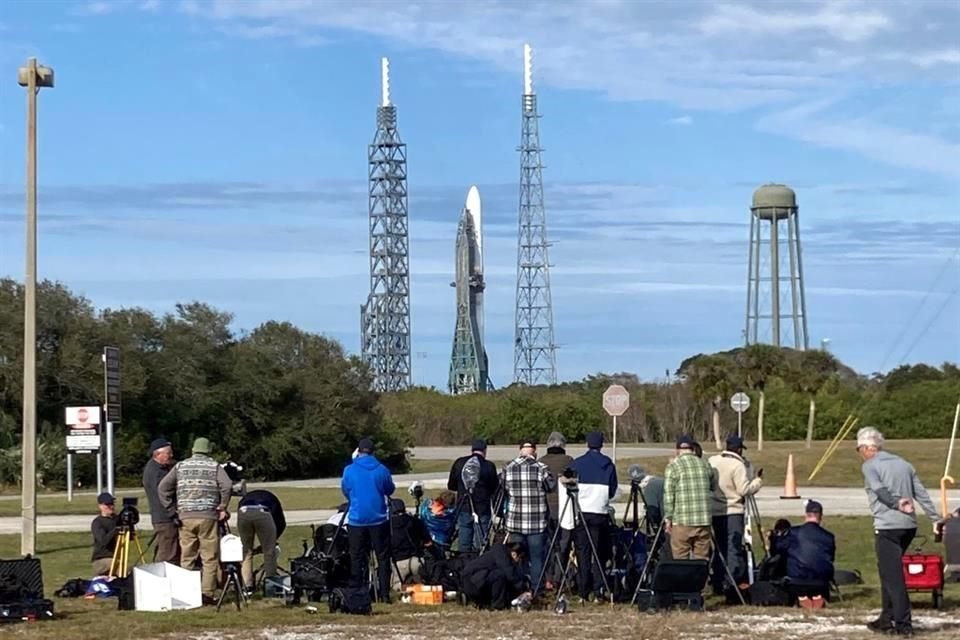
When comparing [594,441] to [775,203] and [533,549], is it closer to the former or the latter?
[533,549]

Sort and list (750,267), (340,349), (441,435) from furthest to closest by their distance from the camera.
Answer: (750,267), (441,435), (340,349)

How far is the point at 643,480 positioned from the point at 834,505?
15683mm

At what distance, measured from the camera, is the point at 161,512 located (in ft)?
54.6

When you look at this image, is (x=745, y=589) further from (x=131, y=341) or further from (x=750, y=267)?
(x=750, y=267)

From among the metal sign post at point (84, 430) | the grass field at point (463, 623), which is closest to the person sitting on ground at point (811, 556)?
the grass field at point (463, 623)

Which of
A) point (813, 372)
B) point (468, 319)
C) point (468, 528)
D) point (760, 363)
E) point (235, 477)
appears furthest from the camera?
point (468, 319)

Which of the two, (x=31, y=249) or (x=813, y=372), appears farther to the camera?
(x=813, y=372)

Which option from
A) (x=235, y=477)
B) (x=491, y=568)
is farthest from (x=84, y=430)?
(x=491, y=568)

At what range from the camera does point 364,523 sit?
16172mm

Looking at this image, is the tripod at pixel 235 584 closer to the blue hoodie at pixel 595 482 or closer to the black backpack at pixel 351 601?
the black backpack at pixel 351 601

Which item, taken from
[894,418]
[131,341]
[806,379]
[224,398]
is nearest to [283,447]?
[224,398]

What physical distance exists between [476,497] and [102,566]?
4337 mm

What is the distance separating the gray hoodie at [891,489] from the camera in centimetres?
1323

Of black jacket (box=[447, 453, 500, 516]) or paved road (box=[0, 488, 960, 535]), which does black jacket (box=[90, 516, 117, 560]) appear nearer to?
black jacket (box=[447, 453, 500, 516])
